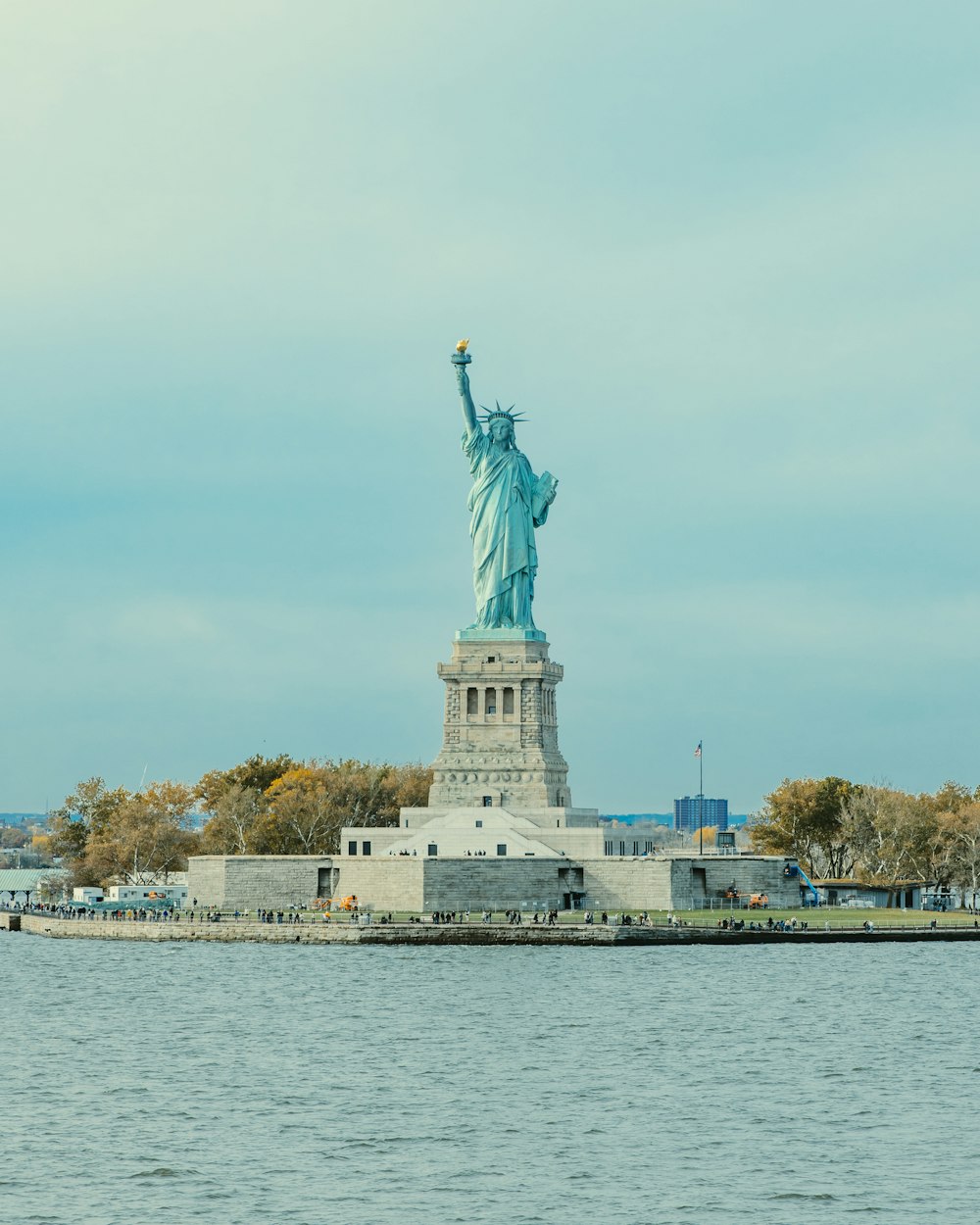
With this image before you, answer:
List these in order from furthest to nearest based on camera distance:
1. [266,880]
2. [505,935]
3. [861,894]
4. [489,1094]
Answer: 1. [861,894]
2. [266,880]
3. [505,935]
4. [489,1094]

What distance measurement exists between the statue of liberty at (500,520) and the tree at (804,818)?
2596 cm

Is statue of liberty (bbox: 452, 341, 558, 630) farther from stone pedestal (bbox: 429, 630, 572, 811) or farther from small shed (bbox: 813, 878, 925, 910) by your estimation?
small shed (bbox: 813, 878, 925, 910)

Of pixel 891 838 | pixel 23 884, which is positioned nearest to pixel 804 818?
pixel 891 838

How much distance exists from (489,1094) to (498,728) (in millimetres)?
54881

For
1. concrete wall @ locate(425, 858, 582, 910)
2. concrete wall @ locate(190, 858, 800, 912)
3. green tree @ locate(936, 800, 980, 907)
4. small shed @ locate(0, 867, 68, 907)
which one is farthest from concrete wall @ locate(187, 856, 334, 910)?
green tree @ locate(936, 800, 980, 907)

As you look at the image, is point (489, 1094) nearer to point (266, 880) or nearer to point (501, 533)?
point (266, 880)

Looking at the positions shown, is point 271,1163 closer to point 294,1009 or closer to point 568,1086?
point 568,1086

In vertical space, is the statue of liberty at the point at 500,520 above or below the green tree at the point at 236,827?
above

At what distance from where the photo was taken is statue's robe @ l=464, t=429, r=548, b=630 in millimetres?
108562

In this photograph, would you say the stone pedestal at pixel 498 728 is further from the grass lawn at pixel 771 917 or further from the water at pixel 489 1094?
the water at pixel 489 1094

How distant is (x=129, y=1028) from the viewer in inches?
2532

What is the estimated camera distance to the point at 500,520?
356 feet

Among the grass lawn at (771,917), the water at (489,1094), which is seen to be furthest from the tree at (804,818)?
the water at (489,1094)

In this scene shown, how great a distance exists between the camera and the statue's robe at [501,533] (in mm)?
108562
